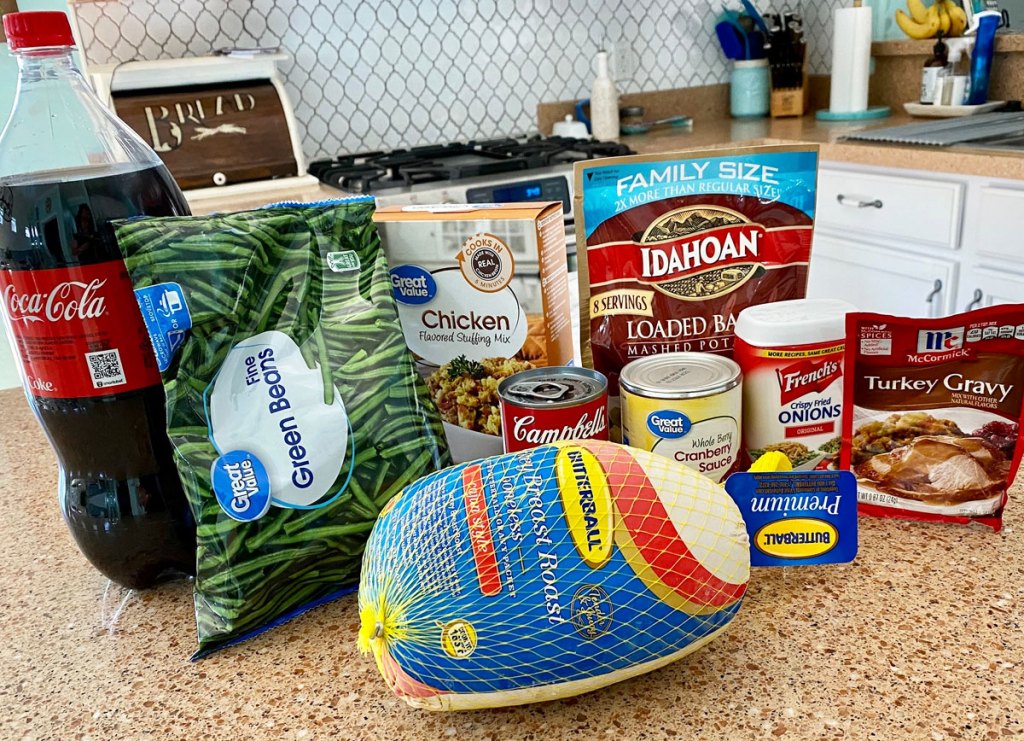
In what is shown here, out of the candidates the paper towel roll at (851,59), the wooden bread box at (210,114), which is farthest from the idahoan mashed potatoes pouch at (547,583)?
the paper towel roll at (851,59)

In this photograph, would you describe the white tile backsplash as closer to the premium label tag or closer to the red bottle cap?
the red bottle cap

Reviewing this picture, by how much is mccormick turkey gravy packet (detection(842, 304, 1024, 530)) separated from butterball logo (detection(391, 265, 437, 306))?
352 millimetres

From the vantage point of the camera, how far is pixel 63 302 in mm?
573

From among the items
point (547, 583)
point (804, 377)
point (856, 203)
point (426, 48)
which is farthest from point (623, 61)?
point (547, 583)

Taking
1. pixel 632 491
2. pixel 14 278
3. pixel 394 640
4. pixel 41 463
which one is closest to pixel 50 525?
pixel 41 463

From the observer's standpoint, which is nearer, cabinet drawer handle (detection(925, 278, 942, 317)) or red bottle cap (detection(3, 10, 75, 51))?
red bottle cap (detection(3, 10, 75, 51))

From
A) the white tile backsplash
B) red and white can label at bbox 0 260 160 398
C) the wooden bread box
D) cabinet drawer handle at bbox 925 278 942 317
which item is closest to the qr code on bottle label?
red and white can label at bbox 0 260 160 398

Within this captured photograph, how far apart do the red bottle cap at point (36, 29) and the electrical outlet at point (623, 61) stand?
8.80ft

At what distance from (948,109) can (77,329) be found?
2599 mm

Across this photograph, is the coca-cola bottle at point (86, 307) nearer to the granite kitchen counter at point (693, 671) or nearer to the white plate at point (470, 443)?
the granite kitchen counter at point (693, 671)

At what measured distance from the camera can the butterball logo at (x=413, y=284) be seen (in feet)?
2.41

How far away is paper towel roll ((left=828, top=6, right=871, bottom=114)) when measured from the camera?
265cm

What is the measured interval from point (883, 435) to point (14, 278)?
2.17 feet

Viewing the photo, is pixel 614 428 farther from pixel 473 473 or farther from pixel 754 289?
pixel 473 473
